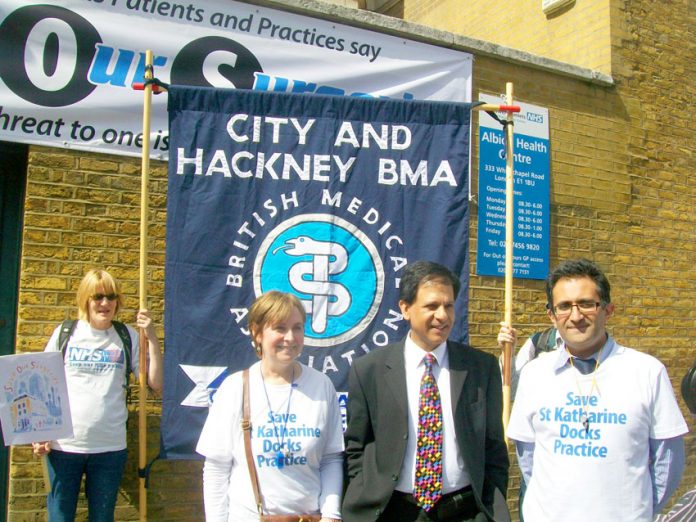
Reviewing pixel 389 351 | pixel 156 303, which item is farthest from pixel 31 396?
pixel 389 351

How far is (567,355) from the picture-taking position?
274 cm

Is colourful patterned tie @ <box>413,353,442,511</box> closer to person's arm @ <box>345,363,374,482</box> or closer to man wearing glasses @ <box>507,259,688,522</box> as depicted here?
person's arm @ <box>345,363,374,482</box>

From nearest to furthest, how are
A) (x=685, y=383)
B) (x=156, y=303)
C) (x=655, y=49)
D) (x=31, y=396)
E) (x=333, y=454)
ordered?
(x=333, y=454), (x=31, y=396), (x=685, y=383), (x=156, y=303), (x=655, y=49)

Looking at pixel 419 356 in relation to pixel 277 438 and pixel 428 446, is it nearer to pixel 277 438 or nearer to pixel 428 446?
pixel 428 446

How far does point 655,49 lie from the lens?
683cm

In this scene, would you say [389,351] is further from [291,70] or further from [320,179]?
[291,70]

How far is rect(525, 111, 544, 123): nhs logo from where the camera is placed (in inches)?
240

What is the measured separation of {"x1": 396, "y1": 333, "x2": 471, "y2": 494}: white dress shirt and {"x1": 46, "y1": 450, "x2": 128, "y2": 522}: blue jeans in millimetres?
1821

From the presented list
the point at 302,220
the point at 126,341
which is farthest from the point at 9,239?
the point at 302,220

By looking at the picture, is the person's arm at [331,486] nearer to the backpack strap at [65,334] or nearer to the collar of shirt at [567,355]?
the collar of shirt at [567,355]

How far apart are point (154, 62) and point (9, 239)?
154cm

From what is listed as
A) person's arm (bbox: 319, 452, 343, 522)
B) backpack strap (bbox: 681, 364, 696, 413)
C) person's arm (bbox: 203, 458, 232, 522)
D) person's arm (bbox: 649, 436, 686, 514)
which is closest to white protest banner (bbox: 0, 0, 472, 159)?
person's arm (bbox: 203, 458, 232, 522)

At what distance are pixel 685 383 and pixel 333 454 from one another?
7.17 feet

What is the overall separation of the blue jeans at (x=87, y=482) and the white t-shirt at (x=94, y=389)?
0.21 feet
